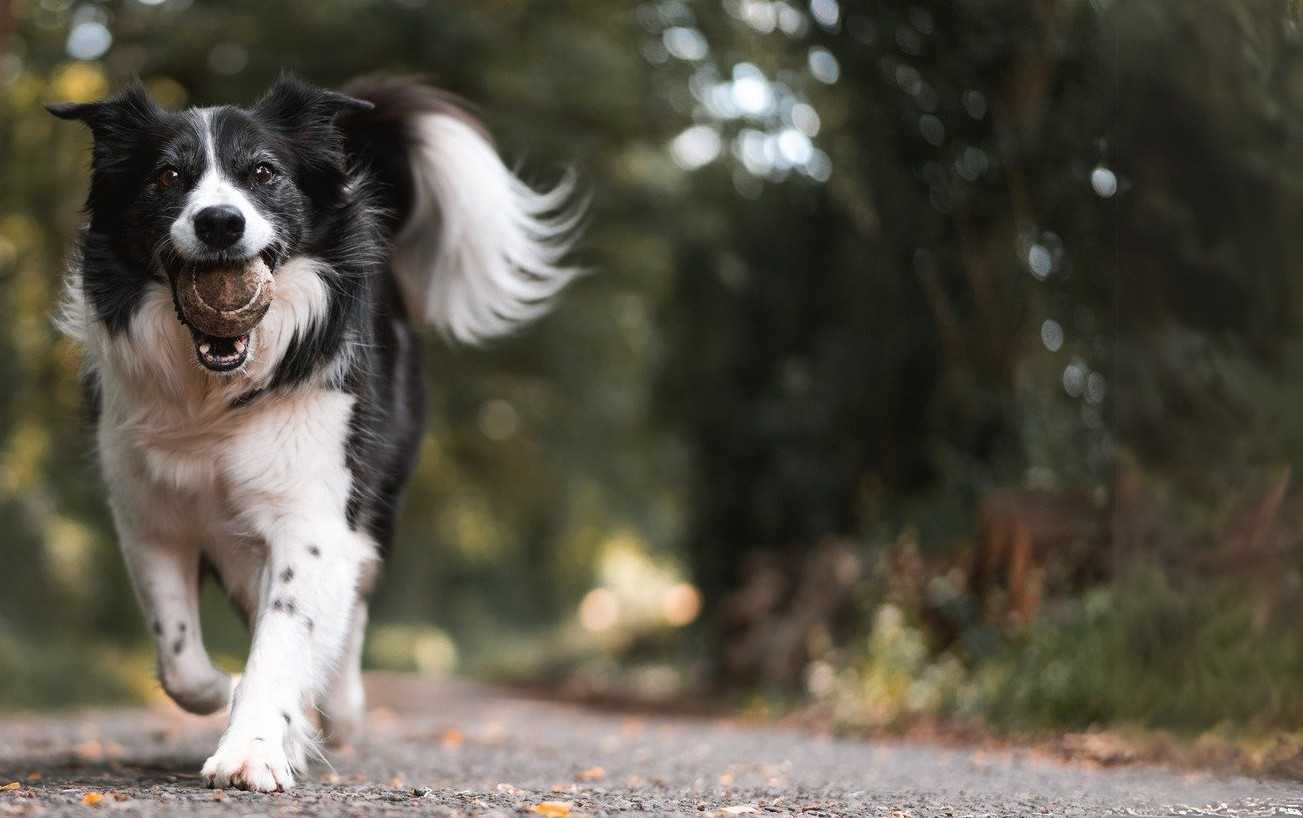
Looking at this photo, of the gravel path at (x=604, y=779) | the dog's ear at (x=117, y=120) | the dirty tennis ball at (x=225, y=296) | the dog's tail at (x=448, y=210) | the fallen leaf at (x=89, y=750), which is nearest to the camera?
the gravel path at (x=604, y=779)

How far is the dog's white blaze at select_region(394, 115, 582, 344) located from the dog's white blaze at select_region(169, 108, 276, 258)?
134cm

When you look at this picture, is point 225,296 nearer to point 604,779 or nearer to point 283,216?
point 283,216

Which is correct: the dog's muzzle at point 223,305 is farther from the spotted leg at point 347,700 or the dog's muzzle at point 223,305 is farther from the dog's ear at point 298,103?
the spotted leg at point 347,700

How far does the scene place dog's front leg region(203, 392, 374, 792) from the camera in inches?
156

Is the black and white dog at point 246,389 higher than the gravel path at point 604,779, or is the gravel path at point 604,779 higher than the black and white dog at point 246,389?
the black and white dog at point 246,389

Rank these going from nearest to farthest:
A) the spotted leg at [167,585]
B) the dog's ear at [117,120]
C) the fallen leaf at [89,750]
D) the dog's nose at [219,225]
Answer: the dog's nose at [219,225] < the dog's ear at [117,120] < the spotted leg at [167,585] < the fallen leaf at [89,750]

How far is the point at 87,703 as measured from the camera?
408 inches

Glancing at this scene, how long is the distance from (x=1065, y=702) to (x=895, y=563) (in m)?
2.14

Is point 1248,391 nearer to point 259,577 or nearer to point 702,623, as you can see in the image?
point 259,577

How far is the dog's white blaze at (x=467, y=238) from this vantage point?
521cm

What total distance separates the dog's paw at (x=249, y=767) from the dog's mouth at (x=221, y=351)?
37.4 inches

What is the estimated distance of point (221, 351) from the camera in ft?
13.2

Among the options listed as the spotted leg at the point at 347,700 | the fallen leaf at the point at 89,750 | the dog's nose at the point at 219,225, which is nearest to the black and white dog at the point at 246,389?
the dog's nose at the point at 219,225

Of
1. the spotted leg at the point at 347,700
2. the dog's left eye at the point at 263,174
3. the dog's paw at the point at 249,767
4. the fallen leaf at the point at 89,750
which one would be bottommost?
the dog's paw at the point at 249,767
